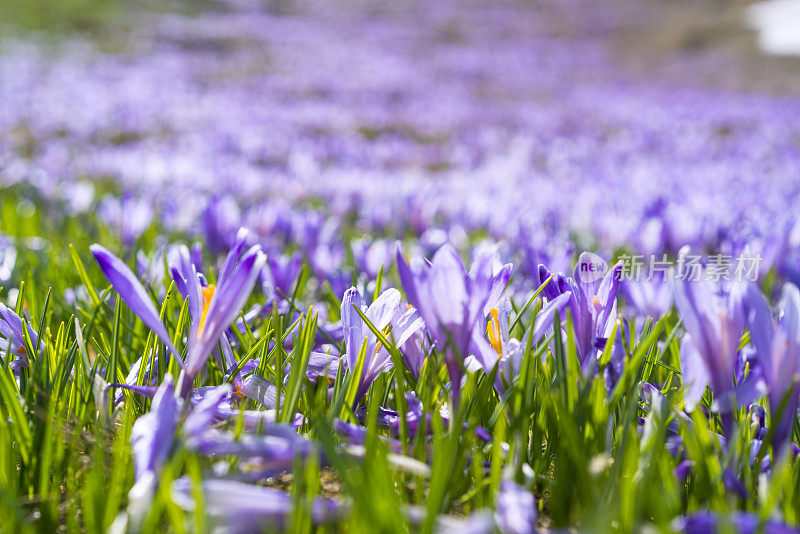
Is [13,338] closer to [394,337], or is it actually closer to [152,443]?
[152,443]

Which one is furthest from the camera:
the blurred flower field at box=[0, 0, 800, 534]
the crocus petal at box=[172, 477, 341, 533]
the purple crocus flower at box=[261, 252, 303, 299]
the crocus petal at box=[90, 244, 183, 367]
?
the purple crocus flower at box=[261, 252, 303, 299]

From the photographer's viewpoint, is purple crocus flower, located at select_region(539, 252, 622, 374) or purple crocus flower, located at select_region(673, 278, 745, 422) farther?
purple crocus flower, located at select_region(539, 252, 622, 374)

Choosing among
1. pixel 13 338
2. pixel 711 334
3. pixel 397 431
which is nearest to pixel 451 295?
pixel 397 431

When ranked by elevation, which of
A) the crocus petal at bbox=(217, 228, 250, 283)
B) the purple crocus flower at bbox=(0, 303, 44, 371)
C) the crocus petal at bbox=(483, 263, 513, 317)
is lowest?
the purple crocus flower at bbox=(0, 303, 44, 371)

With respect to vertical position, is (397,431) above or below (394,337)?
below

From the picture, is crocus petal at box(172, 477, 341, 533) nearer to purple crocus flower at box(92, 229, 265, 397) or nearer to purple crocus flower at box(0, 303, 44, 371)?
purple crocus flower at box(92, 229, 265, 397)

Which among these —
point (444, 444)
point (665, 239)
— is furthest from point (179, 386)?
point (665, 239)

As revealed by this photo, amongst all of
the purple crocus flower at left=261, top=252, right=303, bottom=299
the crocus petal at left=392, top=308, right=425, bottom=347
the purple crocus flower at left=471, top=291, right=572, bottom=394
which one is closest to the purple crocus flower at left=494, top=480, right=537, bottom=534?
the purple crocus flower at left=471, top=291, right=572, bottom=394

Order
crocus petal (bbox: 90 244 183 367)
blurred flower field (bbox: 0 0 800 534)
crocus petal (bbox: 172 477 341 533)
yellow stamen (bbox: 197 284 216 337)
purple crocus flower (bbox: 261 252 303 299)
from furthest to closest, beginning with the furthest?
1. purple crocus flower (bbox: 261 252 303 299)
2. yellow stamen (bbox: 197 284 216 337)
3. crocus petal (bbox: 90 244 183 367)
4. blurred flower field (bbox: 0 0 800 534)
5. crocus petal (bbox: 172 477 341 533)
